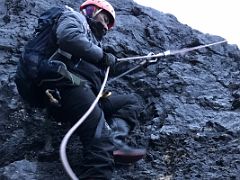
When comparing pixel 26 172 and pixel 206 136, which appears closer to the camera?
pixel 26 172

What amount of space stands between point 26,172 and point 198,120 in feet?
10.2

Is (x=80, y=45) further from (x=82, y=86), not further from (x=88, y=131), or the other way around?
(x=88, y=131)

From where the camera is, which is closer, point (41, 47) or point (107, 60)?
point (41, 47)

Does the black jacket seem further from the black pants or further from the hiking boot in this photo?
the hiking boot

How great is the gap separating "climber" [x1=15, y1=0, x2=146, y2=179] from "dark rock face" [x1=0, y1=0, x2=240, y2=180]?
619mm

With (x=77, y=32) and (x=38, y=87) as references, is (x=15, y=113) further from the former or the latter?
(x=77, y=32)

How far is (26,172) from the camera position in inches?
285

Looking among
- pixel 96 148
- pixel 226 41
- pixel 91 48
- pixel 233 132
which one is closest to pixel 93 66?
pixel 91 48

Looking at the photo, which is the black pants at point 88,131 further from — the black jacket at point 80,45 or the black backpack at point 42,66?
the black jacket at point 80,45

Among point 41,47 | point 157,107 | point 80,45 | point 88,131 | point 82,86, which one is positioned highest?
point 80,45

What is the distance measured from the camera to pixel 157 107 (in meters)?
9.00

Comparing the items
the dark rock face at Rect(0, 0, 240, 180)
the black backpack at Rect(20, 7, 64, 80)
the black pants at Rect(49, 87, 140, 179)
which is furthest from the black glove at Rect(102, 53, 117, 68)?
the dark rock face at Rect(0, 0, 240, 180)

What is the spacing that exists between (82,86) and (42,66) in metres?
0.62

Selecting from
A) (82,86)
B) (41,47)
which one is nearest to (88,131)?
(82,86)
